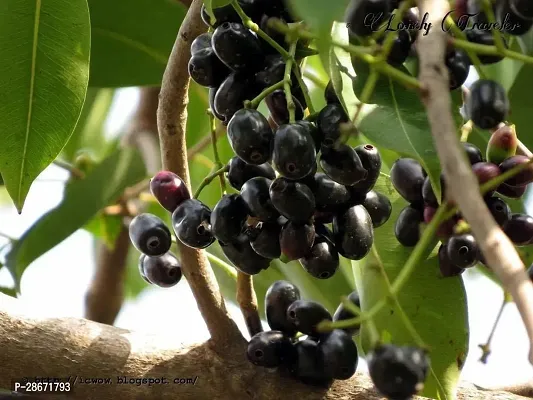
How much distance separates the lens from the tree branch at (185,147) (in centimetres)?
105

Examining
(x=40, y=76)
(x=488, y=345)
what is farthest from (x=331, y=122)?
(x=40, y=76)

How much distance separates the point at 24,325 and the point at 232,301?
64cm

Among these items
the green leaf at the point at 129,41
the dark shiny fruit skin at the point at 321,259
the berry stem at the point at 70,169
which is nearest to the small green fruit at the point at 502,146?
the dark shiny fruit skin at the point at 321,259

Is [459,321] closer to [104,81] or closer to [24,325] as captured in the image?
[24,325]

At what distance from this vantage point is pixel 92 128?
211 cm

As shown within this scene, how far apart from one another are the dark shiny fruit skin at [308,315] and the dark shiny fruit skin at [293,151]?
10.6 inches

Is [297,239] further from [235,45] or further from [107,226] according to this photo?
[107,226]

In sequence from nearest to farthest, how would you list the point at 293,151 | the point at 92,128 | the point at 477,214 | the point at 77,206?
the point at 477,214, the point at 293,151, the point at 77,206, the point at 92,128

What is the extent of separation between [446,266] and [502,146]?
159 millimetres

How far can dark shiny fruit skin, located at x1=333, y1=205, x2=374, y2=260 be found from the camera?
2.94ft

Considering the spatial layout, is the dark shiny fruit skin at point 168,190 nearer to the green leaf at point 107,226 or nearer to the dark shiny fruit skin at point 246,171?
the dark shiny fruit skin at point 246,171

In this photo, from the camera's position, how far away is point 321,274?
0.93 meters

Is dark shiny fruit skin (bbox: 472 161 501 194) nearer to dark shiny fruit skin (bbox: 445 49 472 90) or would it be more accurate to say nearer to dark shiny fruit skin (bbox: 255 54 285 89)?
dark shiny fruit skin (bbox: 445 49 472 90)

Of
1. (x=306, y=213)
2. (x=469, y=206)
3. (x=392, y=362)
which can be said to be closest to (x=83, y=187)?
(x=306, y=213)
